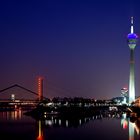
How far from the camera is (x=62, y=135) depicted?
105 feet

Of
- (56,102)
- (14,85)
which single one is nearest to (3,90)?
(14,85)

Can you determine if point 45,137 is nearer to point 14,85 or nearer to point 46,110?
point 46,110

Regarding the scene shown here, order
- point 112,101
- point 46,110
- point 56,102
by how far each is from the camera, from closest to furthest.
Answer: point 46,110, point 56,102, point 112,101

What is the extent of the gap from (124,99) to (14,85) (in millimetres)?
57546

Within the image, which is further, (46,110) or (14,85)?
(14,85)

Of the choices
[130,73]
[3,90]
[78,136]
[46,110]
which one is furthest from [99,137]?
[130,73]

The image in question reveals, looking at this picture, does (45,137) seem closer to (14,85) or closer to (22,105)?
(14,85)

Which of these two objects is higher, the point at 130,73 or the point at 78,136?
the point at 130,73

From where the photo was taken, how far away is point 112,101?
136750 millimetres

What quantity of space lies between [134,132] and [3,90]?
60.0 metres

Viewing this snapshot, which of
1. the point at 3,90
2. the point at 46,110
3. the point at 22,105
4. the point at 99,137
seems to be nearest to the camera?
the point at 99,137

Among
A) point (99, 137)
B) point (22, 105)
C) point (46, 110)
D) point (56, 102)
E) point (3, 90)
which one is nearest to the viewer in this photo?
point (99, 137)

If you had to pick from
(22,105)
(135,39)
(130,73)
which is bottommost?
(22,105)

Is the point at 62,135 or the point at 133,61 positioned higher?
the point at 133,61
